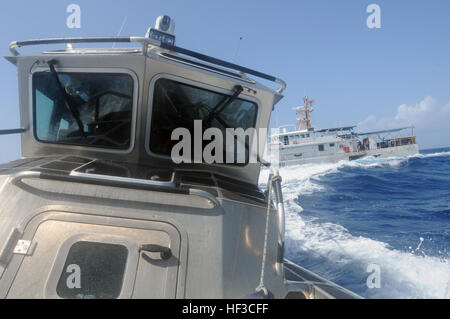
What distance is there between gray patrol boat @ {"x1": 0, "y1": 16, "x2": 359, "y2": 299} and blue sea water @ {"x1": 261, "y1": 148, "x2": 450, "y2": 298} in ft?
9.52

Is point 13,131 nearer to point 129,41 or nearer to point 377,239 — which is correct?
point 129,41

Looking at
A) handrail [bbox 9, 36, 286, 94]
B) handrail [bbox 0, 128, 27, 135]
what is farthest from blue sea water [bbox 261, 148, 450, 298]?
handrail [bbox 0, 128, 27, 135]

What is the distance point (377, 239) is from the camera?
761cm

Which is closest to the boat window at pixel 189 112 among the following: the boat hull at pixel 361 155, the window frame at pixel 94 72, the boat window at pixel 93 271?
the window frame at pixel 94 72

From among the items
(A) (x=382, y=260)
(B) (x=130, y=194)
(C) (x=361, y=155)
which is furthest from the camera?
(C) (x=361, y=155)

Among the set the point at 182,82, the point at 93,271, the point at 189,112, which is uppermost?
the point at 182,82

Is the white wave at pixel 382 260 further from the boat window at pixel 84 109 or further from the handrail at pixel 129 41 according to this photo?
the boat window at pixel 84 109

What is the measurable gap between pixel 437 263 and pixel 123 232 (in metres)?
6.62

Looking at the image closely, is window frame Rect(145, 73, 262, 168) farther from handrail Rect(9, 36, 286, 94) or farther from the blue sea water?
the blue sea water

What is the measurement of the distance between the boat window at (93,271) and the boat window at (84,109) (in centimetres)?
171

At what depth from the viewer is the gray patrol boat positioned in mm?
1832

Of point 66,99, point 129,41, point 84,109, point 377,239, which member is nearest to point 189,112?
point 129,41

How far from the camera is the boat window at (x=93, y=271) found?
5.75ft

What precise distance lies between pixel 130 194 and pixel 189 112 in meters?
1.59
